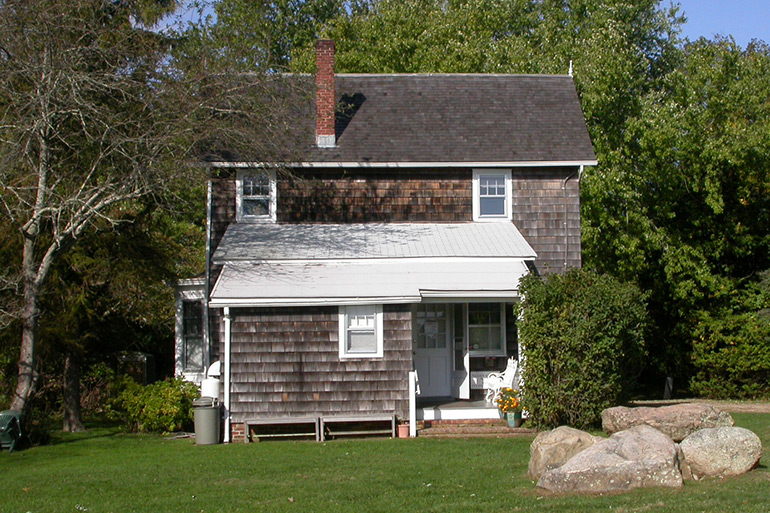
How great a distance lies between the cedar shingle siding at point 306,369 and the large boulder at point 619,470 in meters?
6.51

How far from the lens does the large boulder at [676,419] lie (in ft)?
41.1

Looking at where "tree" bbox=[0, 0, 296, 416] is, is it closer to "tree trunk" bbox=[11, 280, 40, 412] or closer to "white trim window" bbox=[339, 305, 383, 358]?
"tree trunk" bbox=[11, 280, 40, 412]

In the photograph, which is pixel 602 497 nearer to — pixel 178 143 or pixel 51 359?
pixel 178 143

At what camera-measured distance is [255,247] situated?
18.6 metres

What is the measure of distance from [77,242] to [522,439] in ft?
31.8

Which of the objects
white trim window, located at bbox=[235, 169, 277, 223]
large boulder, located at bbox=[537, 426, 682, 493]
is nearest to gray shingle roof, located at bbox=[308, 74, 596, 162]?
white trim window, located at bbox=[235, 169, 277, 223]

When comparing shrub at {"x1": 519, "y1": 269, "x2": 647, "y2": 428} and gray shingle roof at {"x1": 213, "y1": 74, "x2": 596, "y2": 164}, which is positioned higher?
gray shingle roof at {"x1": 213, "y1": 74, "x2": 596, "y2": 164}

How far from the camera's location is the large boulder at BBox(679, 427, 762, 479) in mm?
10492

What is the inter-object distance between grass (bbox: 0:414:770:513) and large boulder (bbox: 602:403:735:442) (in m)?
1.55

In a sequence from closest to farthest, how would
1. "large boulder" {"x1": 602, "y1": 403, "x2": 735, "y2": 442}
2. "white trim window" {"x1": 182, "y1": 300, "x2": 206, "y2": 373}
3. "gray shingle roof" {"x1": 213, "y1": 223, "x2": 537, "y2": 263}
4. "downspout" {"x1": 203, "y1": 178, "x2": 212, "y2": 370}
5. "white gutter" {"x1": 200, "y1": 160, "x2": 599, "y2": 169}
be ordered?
"large boulder" {"x1": 602, "y1": 403, "x2": 735, "y2": 442}, "gray shingle roof" {"x1": 213, "y1": 223, "x2": 537, "y2": 263}, "downspout" {"x1": 203, "y1": 178, "x2": 212, "y2": 370}, "white gutter" {"x1": 200, "y1": 160, "x2": 599, "y2": 169}, "white trim window" {"x1": 182, "y1": 300, "x2": 206, "y2": 373}

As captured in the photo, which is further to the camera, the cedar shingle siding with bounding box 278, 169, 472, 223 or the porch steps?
the cedar shingle siding with bounding box 278, 169, 472, 223

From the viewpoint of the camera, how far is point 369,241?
1892cm

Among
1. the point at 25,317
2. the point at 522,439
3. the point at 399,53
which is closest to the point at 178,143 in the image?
the point at 25,317

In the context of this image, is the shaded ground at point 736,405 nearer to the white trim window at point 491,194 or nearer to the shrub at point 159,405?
the white trim window at point 491,194
